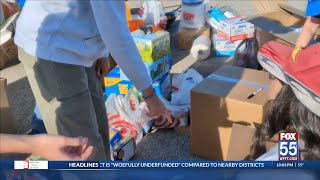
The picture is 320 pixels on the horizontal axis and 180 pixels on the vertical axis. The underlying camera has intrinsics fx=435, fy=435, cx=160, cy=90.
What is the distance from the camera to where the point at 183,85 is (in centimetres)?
318

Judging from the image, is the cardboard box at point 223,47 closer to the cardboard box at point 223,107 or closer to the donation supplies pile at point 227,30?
the donation supplies pile at point 227,30

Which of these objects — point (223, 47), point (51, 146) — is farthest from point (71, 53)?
point (223, 47)

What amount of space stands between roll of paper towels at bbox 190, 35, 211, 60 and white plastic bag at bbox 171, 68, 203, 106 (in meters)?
0.81

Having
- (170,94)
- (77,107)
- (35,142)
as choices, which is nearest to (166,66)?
(170,94)

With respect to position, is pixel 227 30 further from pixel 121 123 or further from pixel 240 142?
pixel 240 142

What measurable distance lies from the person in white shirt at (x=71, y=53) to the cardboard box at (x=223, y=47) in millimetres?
2404

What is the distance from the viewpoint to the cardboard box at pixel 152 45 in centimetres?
335

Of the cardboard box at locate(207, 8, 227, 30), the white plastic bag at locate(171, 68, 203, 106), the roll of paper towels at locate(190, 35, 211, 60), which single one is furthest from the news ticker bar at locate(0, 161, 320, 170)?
the cardboard box at locate(207, 8, 227, 30)

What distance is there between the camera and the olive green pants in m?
1.72

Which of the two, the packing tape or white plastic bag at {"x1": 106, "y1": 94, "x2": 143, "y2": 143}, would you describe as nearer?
the packing tape

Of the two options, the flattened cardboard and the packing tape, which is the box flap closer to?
the packing tape

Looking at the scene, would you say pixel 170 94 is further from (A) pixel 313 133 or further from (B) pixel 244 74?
(A) pixel 313 133

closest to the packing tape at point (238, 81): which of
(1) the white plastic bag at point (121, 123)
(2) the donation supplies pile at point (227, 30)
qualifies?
(1) the white plastic bag at point (121, 123)

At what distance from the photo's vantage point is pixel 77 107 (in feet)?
5.95
